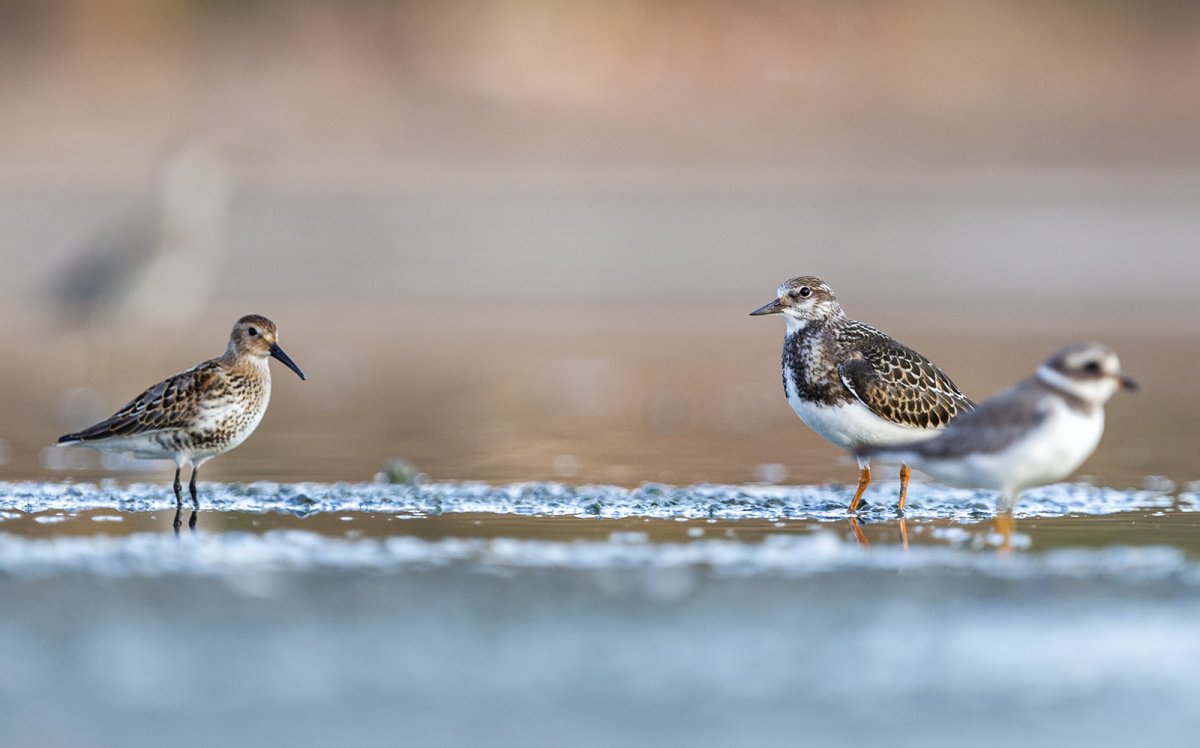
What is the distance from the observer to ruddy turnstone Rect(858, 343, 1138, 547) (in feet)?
24.9

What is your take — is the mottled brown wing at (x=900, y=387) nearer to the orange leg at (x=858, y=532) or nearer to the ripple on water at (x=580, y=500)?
the ripple on water at (x=580, y=500)

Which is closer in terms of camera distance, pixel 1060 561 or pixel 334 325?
pixel 1060 561

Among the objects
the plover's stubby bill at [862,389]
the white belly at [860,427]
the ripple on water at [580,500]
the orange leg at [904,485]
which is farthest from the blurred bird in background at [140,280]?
the orange leg at [904,485]

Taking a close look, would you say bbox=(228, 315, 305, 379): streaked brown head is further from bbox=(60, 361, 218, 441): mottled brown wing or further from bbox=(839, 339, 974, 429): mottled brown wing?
bbox=(839, 339, 974, 429): mottled brown wing

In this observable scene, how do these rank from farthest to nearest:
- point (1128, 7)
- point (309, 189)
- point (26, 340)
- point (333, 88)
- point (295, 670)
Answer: point (1128, 7), point (333, 88), point (309, 189), point (26, 340), point (295, 670)

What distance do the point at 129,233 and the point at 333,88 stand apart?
14.8m

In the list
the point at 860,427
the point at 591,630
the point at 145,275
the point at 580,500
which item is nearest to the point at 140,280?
the point at 145,275

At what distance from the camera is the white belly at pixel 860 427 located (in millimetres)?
9234

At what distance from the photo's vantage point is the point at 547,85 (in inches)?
1313

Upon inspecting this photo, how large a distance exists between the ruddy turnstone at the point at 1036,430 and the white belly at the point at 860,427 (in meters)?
1.29

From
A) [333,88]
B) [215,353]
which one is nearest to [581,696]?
[215,353]

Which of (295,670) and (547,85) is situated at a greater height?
(547,85)

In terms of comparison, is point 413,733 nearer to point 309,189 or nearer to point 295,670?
point 295,670

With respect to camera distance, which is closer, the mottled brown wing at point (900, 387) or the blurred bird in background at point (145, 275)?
the mottled brown wing at point (900, 387)
